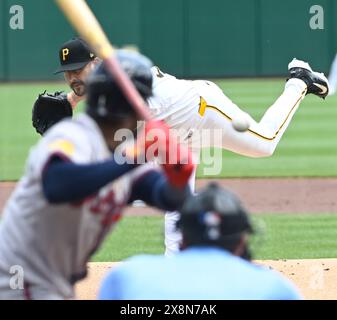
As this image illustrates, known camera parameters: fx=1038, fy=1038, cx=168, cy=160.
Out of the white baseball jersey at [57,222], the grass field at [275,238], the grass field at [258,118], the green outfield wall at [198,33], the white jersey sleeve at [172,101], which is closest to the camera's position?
the white baseball jersey at [57,222]

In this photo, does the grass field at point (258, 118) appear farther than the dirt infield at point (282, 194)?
Yes

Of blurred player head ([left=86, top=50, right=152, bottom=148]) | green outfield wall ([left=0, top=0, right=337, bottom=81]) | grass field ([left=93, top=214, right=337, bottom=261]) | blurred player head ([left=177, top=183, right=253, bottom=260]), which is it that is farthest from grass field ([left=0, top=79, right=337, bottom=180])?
blurred player head ([left=177, top=183, right=253, bottom=260])

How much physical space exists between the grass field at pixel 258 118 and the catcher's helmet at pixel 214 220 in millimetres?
9423

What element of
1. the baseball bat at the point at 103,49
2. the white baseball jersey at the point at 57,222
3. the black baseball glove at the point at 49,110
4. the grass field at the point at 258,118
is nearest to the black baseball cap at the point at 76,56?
the black baseball glove at the point at 49,110

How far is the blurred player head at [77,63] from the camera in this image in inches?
243

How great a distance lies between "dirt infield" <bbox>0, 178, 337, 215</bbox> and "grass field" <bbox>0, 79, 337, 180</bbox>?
55cm

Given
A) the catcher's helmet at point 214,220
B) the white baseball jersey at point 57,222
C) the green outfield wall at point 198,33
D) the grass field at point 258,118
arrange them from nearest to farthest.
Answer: the catcher's helmet at point 214,220
the white baseball jersey at point 57,222
the grass field at point 258,118
the green outfield wall at point 198,33

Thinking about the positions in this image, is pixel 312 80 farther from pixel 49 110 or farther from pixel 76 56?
pixel 49 110

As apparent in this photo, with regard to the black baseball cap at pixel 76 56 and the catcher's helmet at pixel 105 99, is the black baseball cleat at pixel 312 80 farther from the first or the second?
the catcher's helmet at pixel 105 99

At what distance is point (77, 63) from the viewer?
20.5 ft

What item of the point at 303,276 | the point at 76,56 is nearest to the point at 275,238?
the point at 303,276

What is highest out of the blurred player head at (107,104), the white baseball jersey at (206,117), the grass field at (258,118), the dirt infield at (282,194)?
the blurred player head at (107,104)
